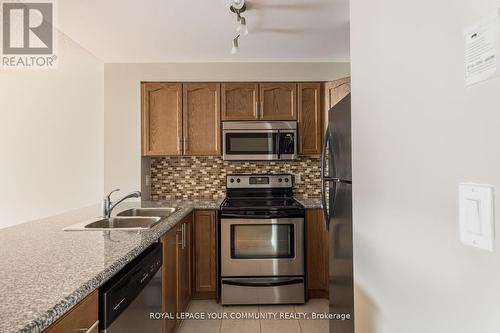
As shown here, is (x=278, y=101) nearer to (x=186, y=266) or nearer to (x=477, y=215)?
(x=186, y=266)

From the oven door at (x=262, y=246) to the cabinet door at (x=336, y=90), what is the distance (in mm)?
1234

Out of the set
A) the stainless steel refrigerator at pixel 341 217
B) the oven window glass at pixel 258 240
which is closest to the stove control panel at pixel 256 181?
the oven window glass at pixel 258 240

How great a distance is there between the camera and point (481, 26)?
49 centimetres

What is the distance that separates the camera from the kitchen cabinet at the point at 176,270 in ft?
6.11

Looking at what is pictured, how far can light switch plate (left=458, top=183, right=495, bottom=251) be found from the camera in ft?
1.57

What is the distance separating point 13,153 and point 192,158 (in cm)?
182

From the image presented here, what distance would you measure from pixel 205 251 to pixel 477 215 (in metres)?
2.53

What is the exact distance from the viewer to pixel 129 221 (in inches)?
83.8

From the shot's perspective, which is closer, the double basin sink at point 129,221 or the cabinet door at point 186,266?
the double basin sink at point 129,221

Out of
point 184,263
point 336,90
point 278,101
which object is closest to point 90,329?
point 184,263

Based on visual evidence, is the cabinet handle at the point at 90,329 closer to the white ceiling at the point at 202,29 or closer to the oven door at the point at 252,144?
the white ceiling at the point at 202,29

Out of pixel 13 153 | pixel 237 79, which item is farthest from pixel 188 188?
pixel 13 153

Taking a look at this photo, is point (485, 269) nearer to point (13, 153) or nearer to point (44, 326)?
point (44, 326)

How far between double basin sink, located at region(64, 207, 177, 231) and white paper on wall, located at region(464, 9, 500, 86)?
160cm
